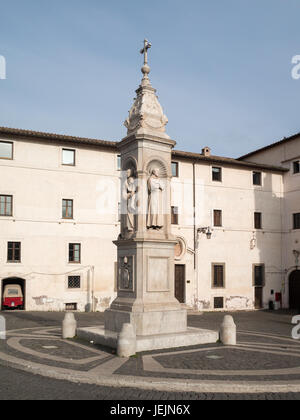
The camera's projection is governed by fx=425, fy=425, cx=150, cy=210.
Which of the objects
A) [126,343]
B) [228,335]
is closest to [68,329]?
[126,343]

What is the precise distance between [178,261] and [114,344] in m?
18.4

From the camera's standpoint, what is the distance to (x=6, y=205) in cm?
2497

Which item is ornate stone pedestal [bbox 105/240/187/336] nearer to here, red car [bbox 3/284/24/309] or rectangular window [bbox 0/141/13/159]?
red car [bbox 3/284/24/309]

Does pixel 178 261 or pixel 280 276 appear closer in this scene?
pixel 178 261

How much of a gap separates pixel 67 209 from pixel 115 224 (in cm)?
324

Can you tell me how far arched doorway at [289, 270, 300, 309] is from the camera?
32531 mm

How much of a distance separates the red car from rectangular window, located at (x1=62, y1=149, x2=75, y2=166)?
26.3ft

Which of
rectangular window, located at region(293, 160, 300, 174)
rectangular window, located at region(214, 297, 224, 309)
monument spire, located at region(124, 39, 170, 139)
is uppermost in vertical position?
rectangular window, located at region(293, 160, 300, 174)

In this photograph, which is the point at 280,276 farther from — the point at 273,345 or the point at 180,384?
the point at 180,384

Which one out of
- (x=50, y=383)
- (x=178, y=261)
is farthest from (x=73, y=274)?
(x=50, y=383)

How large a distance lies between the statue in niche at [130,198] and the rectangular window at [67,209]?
14.3m

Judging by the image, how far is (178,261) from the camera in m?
29.2

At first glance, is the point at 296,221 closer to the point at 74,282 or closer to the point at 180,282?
the point at 180,282

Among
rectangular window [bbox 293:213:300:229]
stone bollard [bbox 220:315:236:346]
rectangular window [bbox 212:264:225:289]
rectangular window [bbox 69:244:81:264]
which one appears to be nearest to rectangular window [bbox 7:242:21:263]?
rectangular window [bbox 69:244:81:264]
